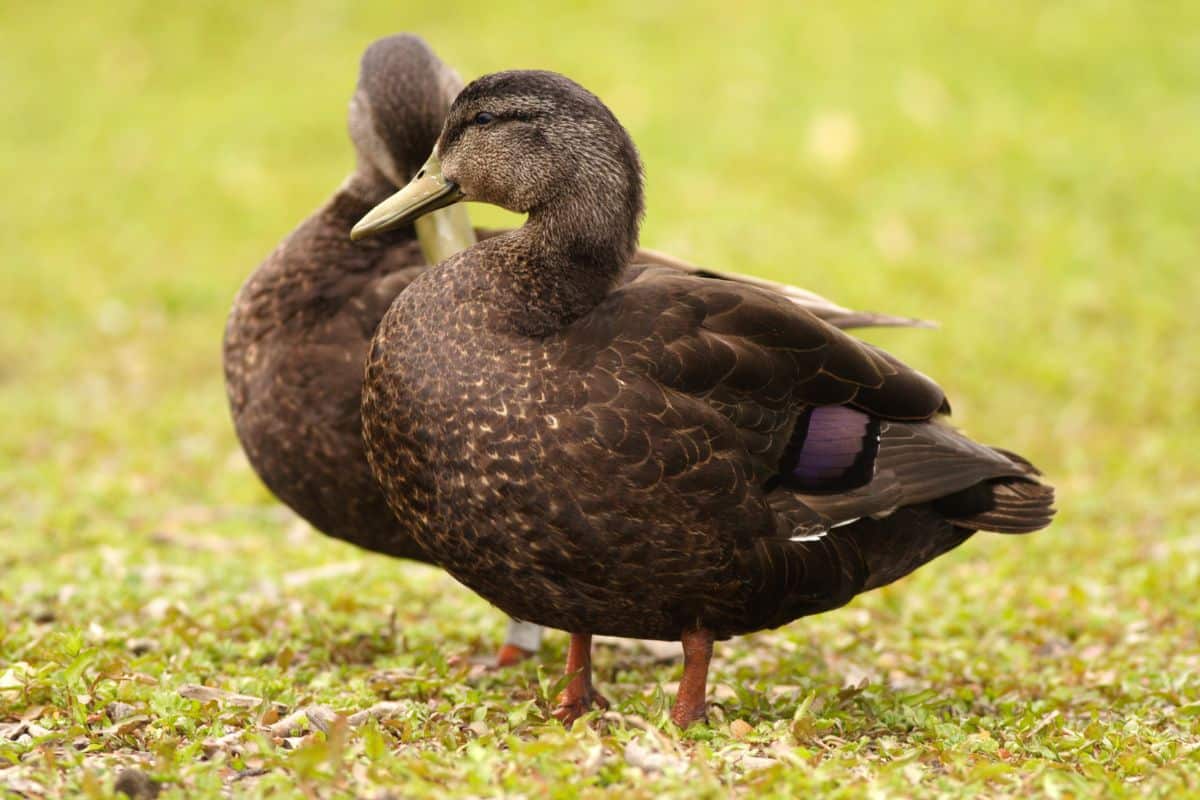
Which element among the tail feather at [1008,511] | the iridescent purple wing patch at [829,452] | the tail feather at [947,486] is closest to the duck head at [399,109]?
the iridescent purple wing patch at [829,452]

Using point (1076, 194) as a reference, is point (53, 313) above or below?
below

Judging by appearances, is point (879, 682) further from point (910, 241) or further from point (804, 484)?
point (910, 241)

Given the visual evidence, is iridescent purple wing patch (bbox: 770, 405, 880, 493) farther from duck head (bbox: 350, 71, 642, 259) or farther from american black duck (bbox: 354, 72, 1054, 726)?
duck head (bbox: 350, 71, 642, 259)

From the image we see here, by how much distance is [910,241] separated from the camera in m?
10.9

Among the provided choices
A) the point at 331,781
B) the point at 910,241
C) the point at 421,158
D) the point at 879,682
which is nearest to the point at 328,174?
the point at 910,241

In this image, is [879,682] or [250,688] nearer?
[250,688]

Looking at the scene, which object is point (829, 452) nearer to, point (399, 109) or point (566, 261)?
point (566, 261)

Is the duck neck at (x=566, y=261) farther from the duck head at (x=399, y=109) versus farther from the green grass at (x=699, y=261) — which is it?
the duck head at (x=399, y=109)

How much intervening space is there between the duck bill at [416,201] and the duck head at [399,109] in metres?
1.07

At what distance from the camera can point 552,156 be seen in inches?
153

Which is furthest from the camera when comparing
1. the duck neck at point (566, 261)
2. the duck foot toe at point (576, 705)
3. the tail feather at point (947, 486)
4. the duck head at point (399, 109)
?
the duck head at point (399, 109)

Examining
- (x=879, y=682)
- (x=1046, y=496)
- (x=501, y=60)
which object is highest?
(x=501, y=60)

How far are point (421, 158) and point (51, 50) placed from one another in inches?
481

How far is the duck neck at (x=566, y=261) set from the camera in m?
3.85
